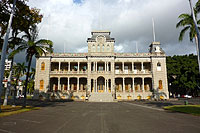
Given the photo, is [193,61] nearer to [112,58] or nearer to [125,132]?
[112,58]

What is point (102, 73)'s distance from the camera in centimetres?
4166

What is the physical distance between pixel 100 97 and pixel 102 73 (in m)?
7.49

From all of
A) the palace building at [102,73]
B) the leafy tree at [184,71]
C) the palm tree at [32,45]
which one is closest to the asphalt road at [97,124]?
the palm tree at [32,45]

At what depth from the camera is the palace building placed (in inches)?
1633

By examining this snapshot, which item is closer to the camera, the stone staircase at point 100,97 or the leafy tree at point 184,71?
the stone staircase at point 100,97

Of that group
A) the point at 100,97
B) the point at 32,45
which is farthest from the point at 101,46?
the point at 32,45

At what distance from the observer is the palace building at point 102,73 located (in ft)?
136

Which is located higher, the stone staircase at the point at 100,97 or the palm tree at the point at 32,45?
the palm tree at the point at 32,45

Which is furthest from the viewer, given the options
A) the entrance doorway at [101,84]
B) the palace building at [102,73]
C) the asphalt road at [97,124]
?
the entrance doorway at [101,84]

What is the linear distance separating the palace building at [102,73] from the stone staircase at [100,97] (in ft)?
8.59

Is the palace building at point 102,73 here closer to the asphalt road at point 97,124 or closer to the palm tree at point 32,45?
the palm tree at point 32,45

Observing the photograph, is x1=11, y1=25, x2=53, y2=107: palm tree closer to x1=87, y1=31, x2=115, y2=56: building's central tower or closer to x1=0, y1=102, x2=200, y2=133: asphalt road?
x1=0, y1=102, x2=200, y2=133: asphalt road

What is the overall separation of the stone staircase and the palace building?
2.62 m

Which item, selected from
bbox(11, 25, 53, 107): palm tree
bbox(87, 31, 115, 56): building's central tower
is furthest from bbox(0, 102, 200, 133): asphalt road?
bbox(87, 31, 115, 56): building's central tower
